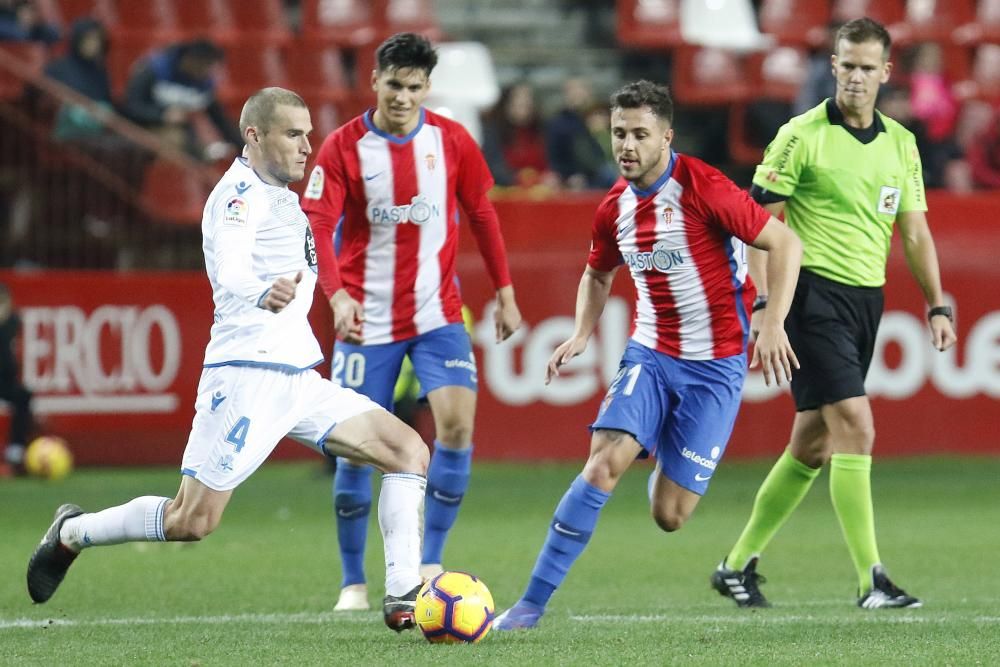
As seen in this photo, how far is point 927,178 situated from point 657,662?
31.8 feet

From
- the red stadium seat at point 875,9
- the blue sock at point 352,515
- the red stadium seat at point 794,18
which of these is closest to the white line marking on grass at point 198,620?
the blue sock at point 352,515

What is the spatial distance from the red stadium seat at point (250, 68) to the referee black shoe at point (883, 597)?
393 inches

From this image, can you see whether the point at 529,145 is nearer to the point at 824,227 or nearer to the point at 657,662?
the point at 824,227

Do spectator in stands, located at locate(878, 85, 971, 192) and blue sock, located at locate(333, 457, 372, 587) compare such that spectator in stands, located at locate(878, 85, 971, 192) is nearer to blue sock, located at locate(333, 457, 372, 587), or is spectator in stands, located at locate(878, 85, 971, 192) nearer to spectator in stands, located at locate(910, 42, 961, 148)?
spectator in stands, located at locate(910, 42, 961, 148)

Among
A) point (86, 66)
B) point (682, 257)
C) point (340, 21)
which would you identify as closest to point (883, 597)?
point (682, 257)

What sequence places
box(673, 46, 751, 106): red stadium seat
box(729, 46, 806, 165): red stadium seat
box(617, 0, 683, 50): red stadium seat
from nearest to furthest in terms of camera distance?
box(729, 46, 806, 165): red stadium seat < box(673, 46, 751, 106): red stadium seat < box(617, 0, 683, 50): red stadium seat

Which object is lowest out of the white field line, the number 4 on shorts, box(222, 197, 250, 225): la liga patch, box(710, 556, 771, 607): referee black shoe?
box(710, 556, 771, 607): referee black shoe

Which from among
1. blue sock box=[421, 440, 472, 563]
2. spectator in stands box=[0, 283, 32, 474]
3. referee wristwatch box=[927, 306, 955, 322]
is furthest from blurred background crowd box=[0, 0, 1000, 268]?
referee wristwatch box=[927, 306, 955, 322]

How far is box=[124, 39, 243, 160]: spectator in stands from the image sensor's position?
14.3 metres

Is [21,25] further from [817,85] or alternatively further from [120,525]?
[120,525]

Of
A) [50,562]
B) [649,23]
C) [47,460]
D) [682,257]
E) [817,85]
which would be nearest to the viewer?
[50,562]

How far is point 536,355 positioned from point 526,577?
5.00 metres

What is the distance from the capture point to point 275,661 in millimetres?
5441

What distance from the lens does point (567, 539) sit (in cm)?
621
